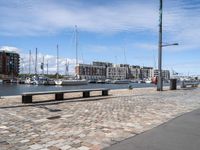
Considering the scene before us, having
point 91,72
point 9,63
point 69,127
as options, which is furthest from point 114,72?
point 69,127

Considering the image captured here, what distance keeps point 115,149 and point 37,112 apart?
17.8 feet

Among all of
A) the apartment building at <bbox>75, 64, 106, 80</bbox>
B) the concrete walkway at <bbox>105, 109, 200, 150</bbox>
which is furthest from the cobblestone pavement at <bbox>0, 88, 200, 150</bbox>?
the apartment building at <bbox>75, 64, 106, 80</bbox>

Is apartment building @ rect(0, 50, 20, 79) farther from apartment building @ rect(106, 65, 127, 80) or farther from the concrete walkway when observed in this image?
the concrete walkway

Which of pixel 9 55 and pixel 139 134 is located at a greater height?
pixel 9 55

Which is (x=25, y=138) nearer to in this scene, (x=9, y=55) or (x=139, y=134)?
(x=139, y=134)

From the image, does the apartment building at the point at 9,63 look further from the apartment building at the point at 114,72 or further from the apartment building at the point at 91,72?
the apartment building at the point at 114,72

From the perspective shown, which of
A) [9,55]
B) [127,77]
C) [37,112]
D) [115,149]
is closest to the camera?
[115,149]

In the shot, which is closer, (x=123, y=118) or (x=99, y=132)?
(x=99, y=132)

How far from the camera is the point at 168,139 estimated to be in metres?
7.39

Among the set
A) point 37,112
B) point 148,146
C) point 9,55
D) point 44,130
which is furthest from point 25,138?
point 9,55

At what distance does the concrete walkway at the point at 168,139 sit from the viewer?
6.61m

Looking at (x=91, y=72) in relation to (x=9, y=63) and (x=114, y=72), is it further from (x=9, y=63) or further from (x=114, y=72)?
(x=9, y=63)

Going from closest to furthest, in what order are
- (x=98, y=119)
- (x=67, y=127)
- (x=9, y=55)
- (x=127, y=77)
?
1. (x=67, y=127)
2. (x=98, y=119)
3. (x=9, y=55)
4. (x=127, y=77)

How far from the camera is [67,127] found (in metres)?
8.48
